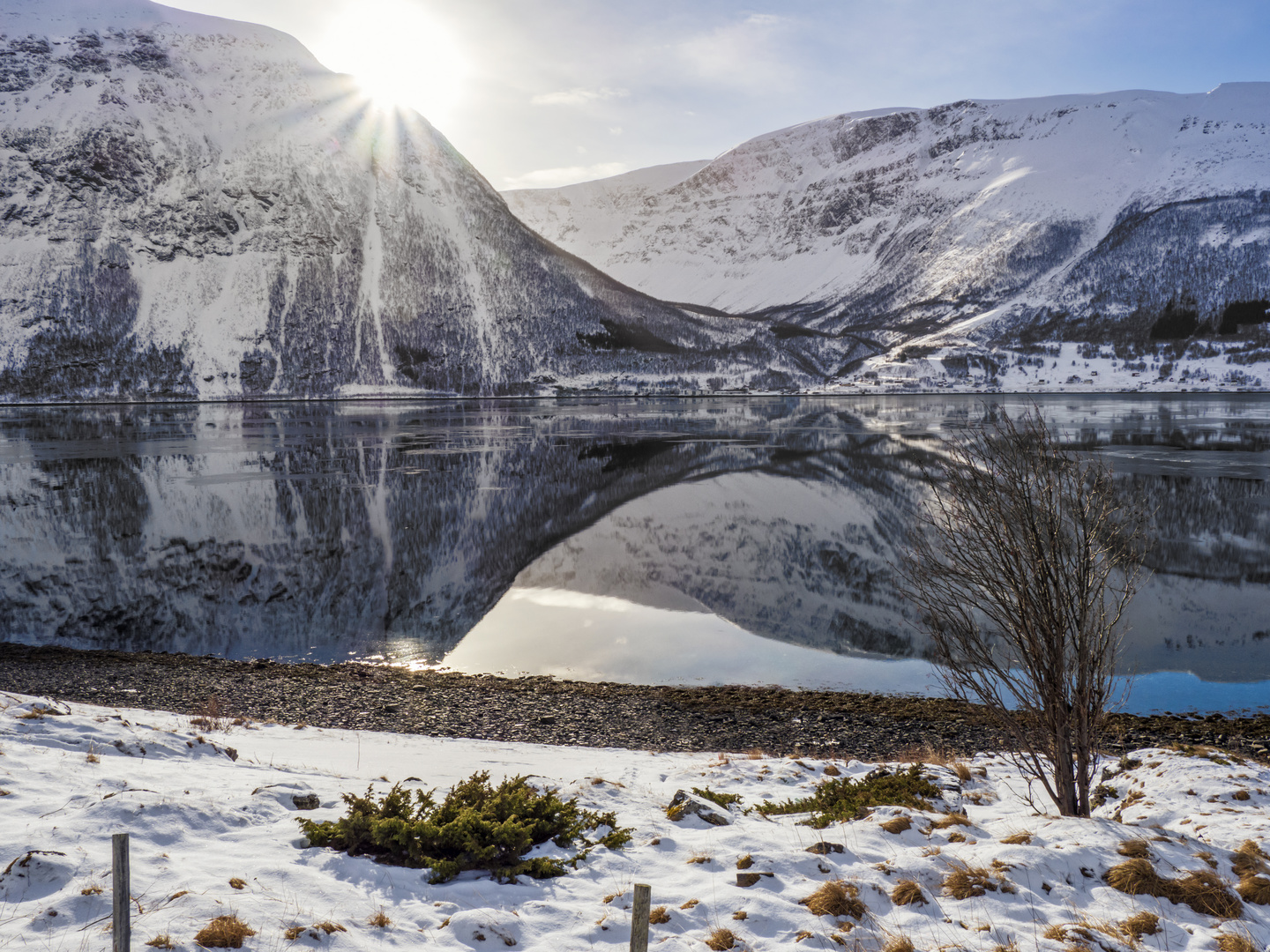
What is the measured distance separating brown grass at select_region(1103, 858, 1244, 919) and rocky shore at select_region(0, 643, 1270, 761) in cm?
680

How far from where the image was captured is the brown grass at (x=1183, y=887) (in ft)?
21.8

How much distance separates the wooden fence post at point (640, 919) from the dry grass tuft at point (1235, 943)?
17.2ft

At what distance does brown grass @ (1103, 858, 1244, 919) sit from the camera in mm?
6637

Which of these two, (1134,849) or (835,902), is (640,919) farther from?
(1134,849)

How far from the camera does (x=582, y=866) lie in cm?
762

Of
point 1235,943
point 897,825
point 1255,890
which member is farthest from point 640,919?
point 1255,890

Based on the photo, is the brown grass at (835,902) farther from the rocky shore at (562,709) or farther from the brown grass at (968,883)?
the rocky shore at (562,709)

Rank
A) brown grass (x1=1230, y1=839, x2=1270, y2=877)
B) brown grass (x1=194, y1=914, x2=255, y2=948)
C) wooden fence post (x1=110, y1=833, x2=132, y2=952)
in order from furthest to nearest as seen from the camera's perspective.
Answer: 1. brown grass (x1=1230, y1=839, x2=1270, y2=877)
2. brown grass (x1=194, y1=914, x2=255, y2=948)
3. wooden fence post (x1=110, y1=833, x2=132, y2=952)

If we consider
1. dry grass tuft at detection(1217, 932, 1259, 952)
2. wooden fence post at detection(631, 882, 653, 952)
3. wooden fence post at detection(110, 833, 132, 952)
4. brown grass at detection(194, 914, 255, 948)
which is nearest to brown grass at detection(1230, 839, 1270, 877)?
dry grass tuft at detection(1217, 932, 1259, 952)

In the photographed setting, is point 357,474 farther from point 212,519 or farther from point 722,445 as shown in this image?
point 722,445

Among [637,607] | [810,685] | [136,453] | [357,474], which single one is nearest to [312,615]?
[637,607]

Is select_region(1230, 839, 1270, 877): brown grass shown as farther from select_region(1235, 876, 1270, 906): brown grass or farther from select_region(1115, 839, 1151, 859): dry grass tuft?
select_region(1115, 839, 1151, 859): dry grass tuft

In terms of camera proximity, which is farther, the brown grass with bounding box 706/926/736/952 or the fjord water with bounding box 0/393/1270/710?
the fjord water with bounding box 0/393/1270/710

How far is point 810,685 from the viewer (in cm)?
1880
